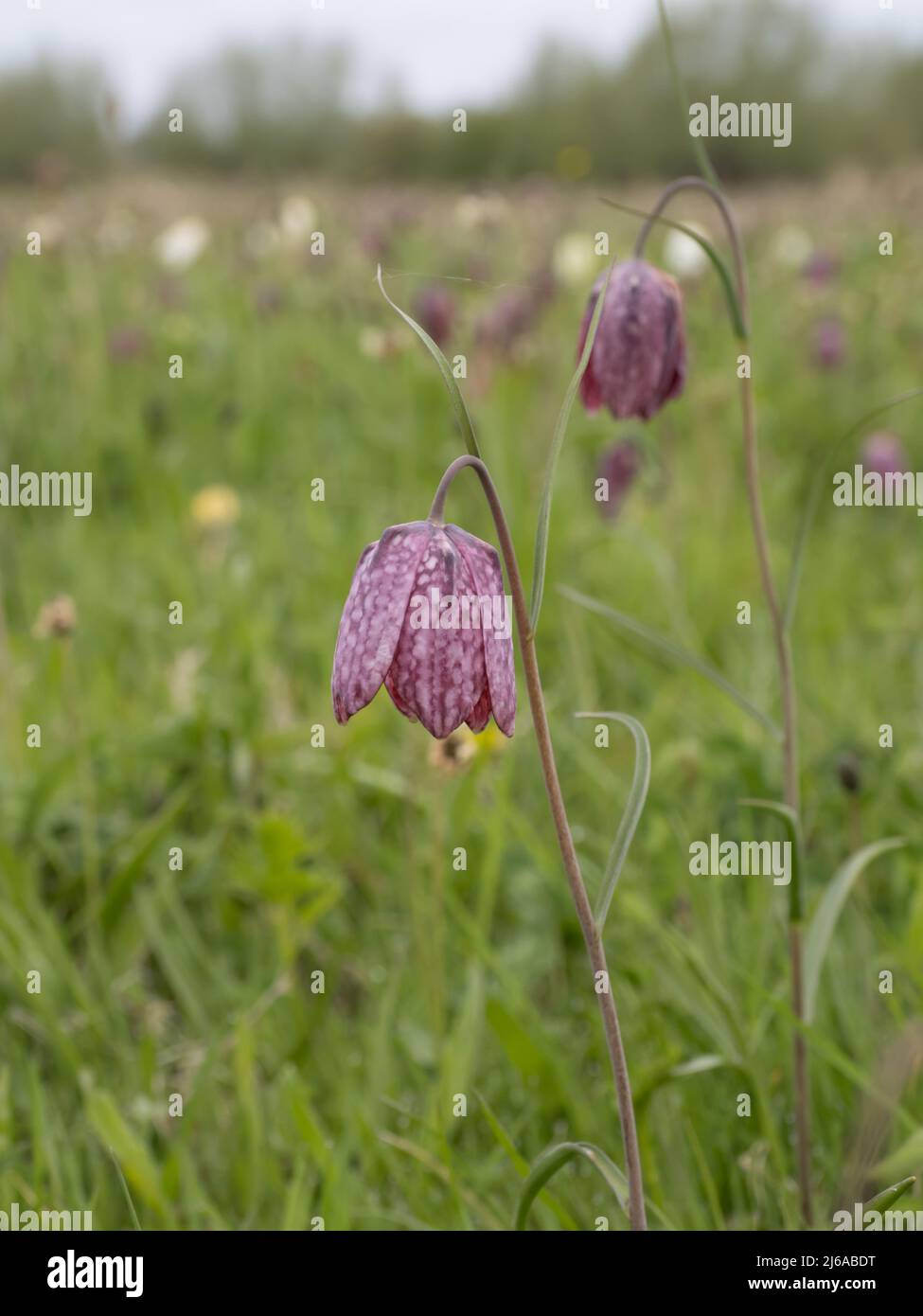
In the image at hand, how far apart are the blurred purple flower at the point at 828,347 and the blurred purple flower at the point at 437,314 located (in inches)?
37.9

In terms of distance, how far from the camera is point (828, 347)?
3.12m

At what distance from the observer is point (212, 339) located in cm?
355

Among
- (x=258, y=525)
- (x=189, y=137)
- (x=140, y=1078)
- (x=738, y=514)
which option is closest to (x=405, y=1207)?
(x=140, y=1078)

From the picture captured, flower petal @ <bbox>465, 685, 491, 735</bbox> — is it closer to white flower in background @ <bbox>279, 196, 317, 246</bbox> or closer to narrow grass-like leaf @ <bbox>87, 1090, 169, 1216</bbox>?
narrow grass-like leaf @ <bbox>87, 1090, 169, 1216</bbox>

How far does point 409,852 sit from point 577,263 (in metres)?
2.18

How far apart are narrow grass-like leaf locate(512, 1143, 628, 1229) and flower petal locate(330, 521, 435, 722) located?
26cm

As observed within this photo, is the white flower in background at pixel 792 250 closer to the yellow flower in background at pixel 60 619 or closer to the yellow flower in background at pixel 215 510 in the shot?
the yellow flower in background at pixel 215 510

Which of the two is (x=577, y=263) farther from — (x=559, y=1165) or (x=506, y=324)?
(x=559, y=1165)

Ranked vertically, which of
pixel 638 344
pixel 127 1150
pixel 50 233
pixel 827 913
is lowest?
pixel 127 1150

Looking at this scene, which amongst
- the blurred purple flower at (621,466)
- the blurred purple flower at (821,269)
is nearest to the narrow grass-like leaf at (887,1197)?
the blurred purple flower at (621,466)

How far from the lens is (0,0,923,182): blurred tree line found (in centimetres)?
761

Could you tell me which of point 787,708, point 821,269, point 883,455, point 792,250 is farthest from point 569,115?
point 787,708
